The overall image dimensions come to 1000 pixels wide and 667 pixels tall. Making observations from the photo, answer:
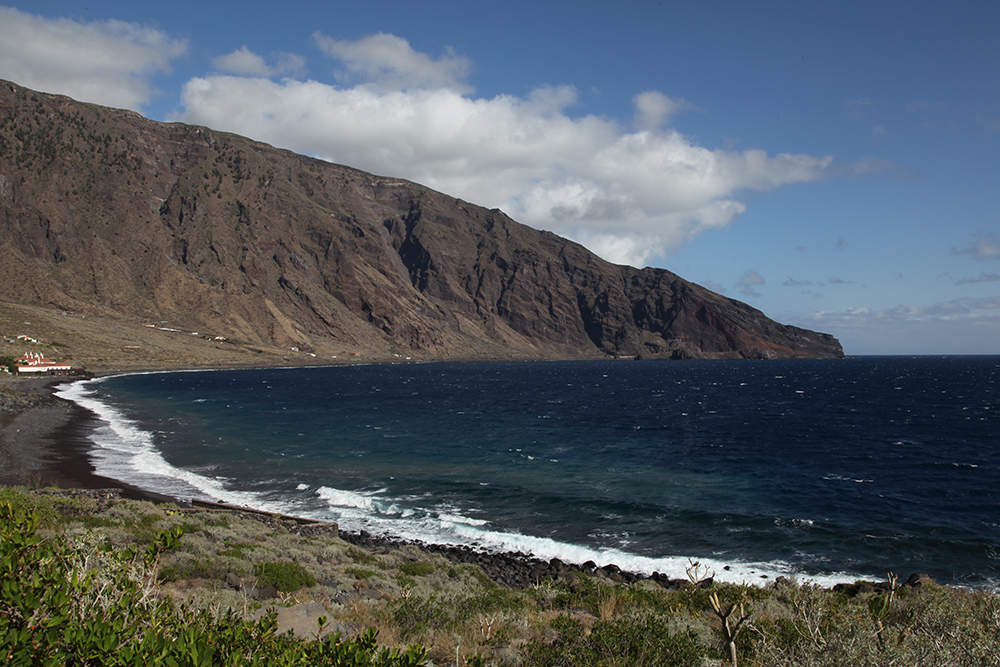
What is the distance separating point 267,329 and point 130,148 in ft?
250

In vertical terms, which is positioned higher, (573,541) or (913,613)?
(913,613)

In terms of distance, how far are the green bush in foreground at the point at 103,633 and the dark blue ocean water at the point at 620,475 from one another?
16.0m

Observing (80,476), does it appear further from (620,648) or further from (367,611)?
(620,648)

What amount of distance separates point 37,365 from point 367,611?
9421 centimetres

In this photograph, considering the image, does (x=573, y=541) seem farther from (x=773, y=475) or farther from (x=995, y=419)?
(x=995, y=419)

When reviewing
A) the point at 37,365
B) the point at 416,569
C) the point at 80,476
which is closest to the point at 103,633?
the point at 416,569

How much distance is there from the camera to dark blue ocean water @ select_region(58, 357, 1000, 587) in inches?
798

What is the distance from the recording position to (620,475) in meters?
30.3

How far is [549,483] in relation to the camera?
2845 cm

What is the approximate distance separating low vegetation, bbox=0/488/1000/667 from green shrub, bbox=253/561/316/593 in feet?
0.15

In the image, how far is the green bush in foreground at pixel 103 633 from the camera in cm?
398

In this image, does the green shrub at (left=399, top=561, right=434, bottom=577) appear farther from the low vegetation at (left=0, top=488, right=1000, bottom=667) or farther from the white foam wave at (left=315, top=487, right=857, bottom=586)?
the white foam wave at (left=315, top=487, right=857, bottom=586)

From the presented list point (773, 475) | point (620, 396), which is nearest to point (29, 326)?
point (620, 396)

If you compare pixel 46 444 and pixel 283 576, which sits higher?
pixel 283 576
